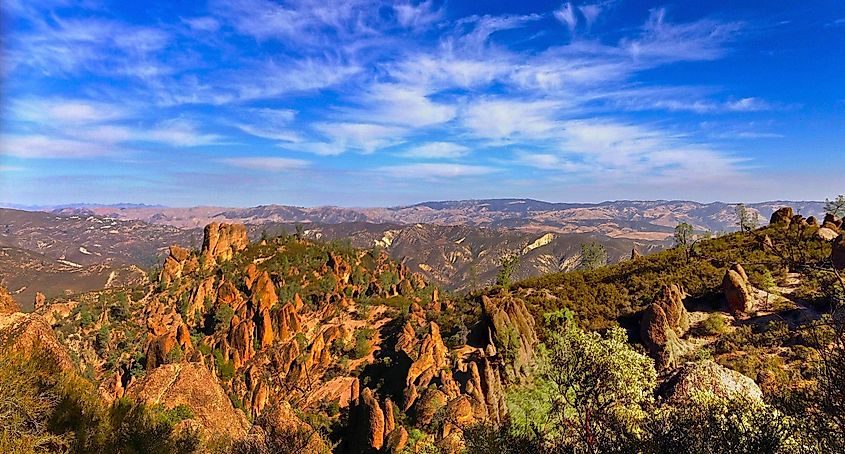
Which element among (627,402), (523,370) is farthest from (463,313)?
(627,402)

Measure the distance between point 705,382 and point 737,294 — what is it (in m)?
21.6

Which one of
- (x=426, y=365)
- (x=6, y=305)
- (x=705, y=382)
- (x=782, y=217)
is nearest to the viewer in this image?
(x=6, y=305)

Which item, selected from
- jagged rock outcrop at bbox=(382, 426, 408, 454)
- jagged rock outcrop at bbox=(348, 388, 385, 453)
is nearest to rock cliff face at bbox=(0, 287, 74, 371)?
jagged rock outcrop at bbox=(348, 388, 385, 453)

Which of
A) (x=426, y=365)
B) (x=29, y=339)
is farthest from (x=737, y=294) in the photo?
(x=29, y=339)

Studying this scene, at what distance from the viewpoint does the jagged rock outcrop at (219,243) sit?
99438 mm

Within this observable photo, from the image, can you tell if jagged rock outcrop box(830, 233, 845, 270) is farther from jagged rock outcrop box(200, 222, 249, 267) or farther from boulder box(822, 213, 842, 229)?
jagged rock outcrop box(200, 222, 249, 267)

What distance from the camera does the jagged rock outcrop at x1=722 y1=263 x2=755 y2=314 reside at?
1642 inches

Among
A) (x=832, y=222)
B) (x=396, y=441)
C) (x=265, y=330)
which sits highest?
(x=832, y=222)

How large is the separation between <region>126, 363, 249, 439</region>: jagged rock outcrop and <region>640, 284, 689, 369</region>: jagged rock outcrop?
32066 mm

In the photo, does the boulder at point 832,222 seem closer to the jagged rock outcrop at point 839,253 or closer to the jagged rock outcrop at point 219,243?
the jagged rock outcrop at point 839,253

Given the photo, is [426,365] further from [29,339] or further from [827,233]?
[827,233]

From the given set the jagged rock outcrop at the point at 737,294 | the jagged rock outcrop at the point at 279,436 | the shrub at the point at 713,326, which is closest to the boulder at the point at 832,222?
the jagged rock outcrop at the point at 737,294

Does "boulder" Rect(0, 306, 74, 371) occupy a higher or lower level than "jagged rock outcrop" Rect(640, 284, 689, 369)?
higher

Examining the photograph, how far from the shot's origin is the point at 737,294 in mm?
41938
